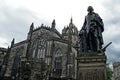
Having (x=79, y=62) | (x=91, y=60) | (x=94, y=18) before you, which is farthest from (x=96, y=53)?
(x=94, y=18)

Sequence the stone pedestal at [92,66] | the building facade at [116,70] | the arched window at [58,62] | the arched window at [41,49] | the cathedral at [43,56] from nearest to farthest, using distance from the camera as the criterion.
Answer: the stone pedestal at [92,66] < the cathedral at [43,56] < the arched window at [58,62] < the arched window at [41,49] < the building facade at [116,70]

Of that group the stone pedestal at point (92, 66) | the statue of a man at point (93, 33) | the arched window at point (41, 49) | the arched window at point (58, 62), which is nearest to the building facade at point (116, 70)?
the arched window at point (58, 62)

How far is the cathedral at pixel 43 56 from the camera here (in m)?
31.5

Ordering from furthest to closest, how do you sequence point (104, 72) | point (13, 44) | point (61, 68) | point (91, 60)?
point (13, 44) → point (61, 68) → point (91, 60) → point (104, 72)

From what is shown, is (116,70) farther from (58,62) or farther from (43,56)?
(43,56)

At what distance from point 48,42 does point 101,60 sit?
31615 millimetres

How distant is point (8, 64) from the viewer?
44.4m

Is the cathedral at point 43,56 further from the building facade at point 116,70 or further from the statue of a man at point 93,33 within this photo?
the building facade at point 116,70

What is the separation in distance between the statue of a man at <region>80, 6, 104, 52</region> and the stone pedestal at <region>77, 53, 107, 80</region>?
0.56 m

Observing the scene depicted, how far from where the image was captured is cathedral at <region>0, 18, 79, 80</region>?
3152 cm

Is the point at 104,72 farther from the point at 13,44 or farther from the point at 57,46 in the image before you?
the point at 13,44

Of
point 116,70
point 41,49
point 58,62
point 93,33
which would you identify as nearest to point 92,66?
point 93,33

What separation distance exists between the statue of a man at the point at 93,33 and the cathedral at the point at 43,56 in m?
22.8

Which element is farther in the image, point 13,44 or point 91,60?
point 13,44
